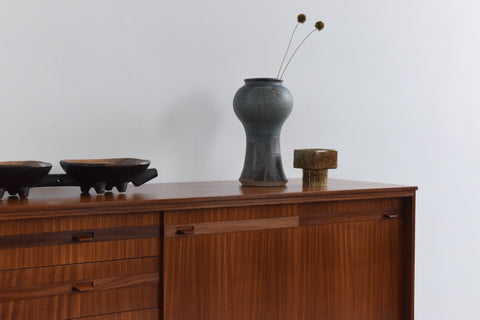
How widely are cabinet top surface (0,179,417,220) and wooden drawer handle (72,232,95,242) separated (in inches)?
2.9

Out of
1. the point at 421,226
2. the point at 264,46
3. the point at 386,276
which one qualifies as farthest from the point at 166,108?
the point at 421,226

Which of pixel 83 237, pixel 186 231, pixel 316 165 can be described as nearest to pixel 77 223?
pixel 83 237

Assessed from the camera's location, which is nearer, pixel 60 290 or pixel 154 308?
pixel 60 290

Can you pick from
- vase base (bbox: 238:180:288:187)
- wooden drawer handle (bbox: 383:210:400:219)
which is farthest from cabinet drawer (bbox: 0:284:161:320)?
wooden drawer handle (bbox: 383:210:400:219)

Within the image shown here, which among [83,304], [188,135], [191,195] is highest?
[188,135]

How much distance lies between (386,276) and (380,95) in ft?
2.92

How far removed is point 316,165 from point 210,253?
51 centimetres

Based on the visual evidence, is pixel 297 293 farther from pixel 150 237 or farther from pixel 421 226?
pixel 421 226

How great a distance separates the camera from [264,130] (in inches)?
77.5

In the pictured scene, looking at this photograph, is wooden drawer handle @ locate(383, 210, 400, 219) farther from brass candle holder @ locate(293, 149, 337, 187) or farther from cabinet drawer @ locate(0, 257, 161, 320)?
cabinet drawer @ locate(0, 257, 161, 320)

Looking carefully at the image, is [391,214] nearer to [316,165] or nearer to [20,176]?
[316,165]

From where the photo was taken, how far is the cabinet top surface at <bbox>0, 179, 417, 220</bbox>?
146cm

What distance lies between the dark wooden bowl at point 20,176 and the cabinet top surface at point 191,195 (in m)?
0.03

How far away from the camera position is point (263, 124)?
1.96m
